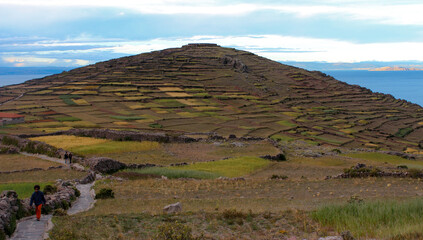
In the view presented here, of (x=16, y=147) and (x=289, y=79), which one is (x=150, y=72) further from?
(x=16, y=147)

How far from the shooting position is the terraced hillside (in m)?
85.0

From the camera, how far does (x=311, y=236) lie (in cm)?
1434

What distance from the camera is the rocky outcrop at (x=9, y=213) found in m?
14.8

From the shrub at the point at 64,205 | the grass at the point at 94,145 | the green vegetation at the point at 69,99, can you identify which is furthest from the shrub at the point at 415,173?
the green vegetation at the point at 69,99

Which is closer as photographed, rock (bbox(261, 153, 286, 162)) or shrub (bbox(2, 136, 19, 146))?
rock (bbox(261, 153, 286, 162))

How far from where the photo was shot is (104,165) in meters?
35.3

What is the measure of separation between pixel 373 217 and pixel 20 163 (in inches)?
1315

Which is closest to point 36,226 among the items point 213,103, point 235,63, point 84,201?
point 84,201

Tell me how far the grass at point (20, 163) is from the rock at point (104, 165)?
504 cm

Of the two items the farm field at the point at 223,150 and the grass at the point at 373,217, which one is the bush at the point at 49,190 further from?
the grass at the point at 373,217

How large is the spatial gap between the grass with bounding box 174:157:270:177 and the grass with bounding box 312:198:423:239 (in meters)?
19.5

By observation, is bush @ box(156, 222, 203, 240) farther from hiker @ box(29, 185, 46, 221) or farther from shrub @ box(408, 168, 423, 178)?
shrub @ box(408, 168, 423, 178)

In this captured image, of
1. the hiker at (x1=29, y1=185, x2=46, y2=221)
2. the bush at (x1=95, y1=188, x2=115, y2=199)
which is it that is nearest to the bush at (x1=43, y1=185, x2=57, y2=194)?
the bush at (x1=95, y1=188, x2=115, y2=199)

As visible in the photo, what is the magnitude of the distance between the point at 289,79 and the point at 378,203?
515ft
